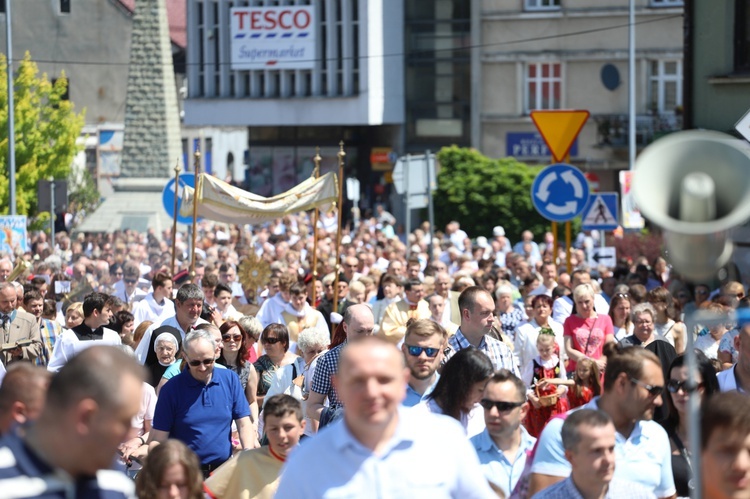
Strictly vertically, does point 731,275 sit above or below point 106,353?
below

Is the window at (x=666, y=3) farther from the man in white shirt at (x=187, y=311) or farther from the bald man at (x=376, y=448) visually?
the bald man at (x=376, y=448)

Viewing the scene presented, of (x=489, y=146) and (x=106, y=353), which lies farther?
(x=489, y=146)

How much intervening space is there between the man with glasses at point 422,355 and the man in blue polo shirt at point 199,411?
1175mm

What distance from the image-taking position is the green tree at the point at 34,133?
40.7 m

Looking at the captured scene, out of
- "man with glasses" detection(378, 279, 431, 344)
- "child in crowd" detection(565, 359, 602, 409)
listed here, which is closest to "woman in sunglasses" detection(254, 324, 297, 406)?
"child in crowd" detection(565, 359, 602, 409)

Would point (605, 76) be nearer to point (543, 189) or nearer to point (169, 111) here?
point (169, 111)

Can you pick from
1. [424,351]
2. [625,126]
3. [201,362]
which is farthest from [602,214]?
[625,126]

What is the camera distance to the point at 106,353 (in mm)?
4184

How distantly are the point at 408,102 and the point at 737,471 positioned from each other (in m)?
51.8

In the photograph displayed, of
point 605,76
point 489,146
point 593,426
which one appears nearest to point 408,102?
point 489,146

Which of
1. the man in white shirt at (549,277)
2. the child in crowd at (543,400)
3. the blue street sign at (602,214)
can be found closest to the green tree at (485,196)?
the blue street sign at (602,214)

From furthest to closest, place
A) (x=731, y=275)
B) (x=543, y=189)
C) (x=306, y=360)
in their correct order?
(x=731, y=275), (x=543, y=189), (x=306, y=360)

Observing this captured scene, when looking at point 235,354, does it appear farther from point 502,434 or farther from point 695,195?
point 695,195

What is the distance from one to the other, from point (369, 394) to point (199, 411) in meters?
4.15
